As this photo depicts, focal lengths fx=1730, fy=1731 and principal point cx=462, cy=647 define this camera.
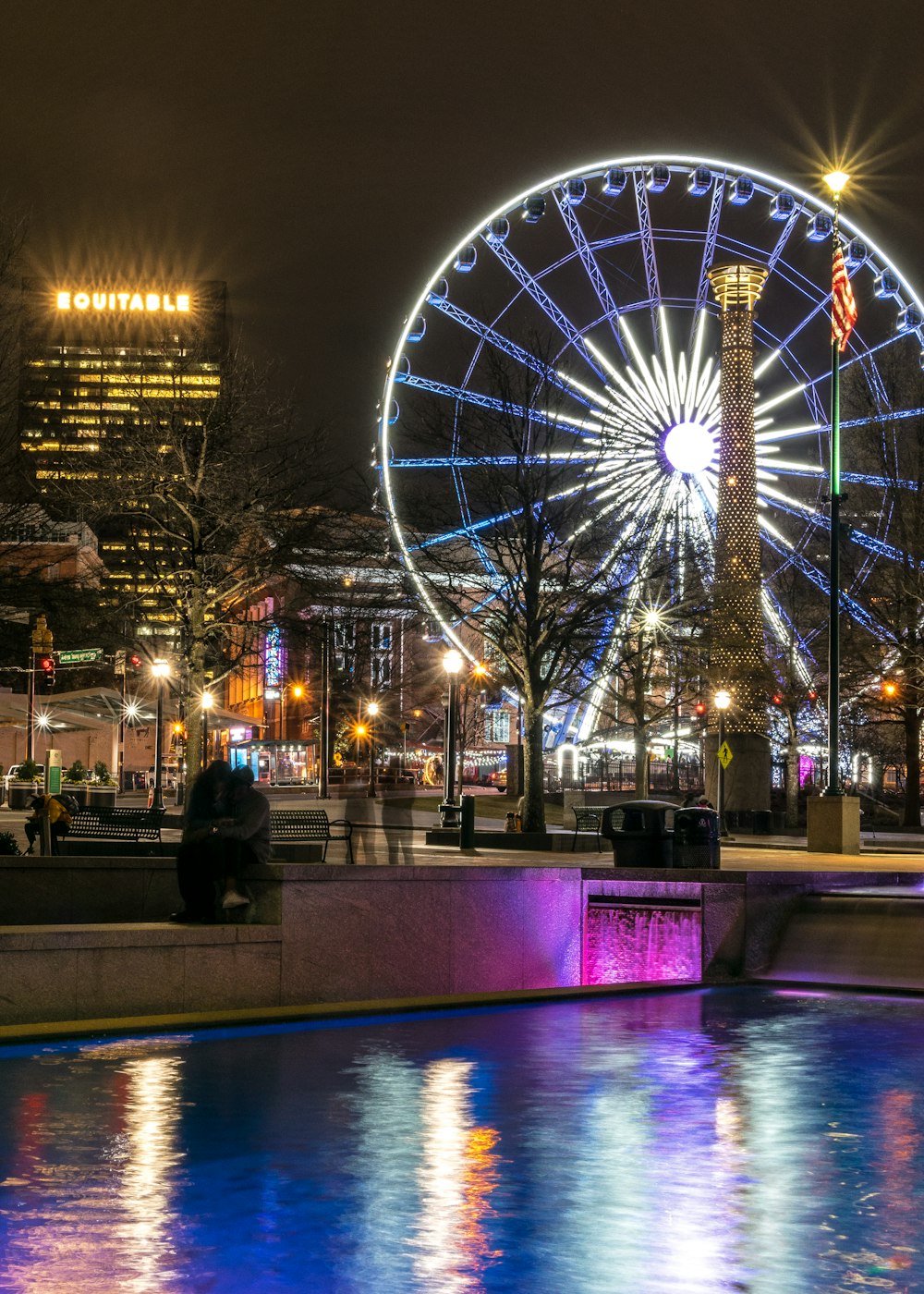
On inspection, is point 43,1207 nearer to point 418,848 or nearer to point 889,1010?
point 889,1010

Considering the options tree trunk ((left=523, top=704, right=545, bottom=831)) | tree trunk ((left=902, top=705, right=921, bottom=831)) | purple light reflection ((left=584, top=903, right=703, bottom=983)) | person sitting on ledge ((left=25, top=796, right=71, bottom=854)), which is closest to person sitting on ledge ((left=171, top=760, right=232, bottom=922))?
purple light reflection ((left=584, top=903, right=703, bottom=983))

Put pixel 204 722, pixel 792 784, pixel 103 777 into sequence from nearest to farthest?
pixel 204 722
pixel 792 784
pixel 103 777

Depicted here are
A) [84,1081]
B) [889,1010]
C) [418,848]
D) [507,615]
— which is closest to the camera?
[84,1081]

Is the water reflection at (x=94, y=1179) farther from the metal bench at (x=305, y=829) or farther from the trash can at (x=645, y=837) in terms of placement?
the metal bench at (x=305, y=829)

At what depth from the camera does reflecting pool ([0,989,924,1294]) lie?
6.99 m

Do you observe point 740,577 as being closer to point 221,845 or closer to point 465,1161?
point 221,845

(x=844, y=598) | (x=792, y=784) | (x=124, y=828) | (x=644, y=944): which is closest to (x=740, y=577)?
(x=844, y=598)

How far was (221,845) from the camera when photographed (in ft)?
48.0

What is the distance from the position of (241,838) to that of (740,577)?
42317mm

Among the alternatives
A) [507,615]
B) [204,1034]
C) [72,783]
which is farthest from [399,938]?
[72,783]

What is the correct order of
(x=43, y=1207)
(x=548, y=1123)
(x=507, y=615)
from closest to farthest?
(x=43, y=1207) < (x=548, y=1123) < (x=507, y=615)

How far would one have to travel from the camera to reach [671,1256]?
23.4 feet

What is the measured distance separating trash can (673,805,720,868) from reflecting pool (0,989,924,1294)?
20.9ft

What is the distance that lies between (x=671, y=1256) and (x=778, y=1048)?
240 inches
